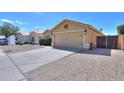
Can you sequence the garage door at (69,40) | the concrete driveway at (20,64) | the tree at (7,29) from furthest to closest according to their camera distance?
the tree at (7,29) < the garage door at (69,40) < the concrete driveway at (20,64)

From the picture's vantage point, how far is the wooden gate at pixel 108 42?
626 inches

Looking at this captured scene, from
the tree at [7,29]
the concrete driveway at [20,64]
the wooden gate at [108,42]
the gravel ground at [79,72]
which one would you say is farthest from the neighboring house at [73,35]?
the tree at [7,29]

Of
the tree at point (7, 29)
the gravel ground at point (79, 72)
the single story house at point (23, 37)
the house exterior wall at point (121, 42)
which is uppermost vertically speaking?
the tree at point (7, 29)

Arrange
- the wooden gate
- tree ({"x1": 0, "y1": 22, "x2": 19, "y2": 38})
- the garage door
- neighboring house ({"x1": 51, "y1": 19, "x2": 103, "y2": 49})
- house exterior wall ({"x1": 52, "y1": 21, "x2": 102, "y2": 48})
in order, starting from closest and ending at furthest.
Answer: neighboring house ({"x1": 51, "y1": 19, "x2": 103, "y2": 49}) → house exterior wall ({"x1": 52, "y1": 21, "x2": 102, "y2": 48}) → the garage door → the wooden gate → tree ({"x1": 0, "y1": 22, "x2": 19, "y2": 38})

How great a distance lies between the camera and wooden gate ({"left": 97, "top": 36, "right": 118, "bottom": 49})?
626 inches

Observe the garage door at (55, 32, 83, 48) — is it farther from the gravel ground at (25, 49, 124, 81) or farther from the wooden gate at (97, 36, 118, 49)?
the gravel ground at (25, 49, 124, 81)

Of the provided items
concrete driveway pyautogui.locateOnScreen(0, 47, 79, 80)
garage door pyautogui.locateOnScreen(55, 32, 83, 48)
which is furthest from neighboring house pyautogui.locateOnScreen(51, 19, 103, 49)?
concrete driveway pyautogui.locateOnScreen(0, 47, 79, 80)

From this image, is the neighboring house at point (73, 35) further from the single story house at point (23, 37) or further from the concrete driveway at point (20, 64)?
the single story house at point (23, 37)

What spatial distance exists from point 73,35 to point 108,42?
4.95 meters

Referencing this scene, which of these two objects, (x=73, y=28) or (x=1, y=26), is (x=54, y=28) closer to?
(x=73, y=28)

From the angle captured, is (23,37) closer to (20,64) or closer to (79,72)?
(20,64)
